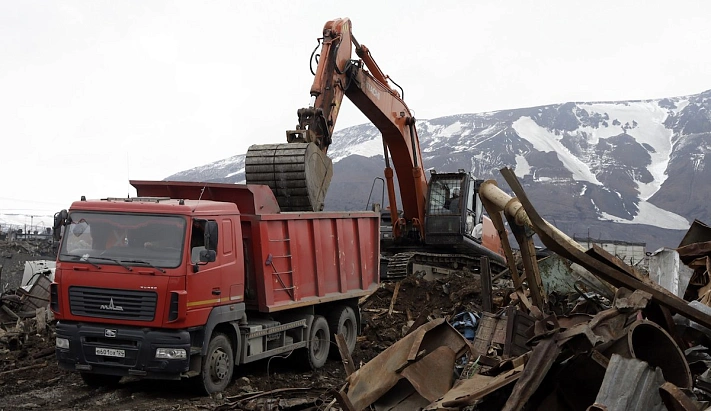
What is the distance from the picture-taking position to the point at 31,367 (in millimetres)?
11836

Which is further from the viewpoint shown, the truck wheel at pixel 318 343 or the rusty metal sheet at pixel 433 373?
the truck wheel at pixel 318 343

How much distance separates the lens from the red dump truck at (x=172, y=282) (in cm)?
981

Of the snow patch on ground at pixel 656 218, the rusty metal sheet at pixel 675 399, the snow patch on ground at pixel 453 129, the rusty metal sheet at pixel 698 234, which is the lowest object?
the snow patch on ground at pixel 656 218

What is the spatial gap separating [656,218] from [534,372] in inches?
4670

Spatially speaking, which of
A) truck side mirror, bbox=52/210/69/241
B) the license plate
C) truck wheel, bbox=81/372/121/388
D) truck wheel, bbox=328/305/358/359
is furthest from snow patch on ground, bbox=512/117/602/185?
the license plate

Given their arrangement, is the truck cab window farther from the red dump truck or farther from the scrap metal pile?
the scrap metal pile

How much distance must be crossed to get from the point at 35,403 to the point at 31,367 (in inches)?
89.0

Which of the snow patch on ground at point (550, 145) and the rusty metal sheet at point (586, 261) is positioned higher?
the snow patch on ground at point (550, 145)

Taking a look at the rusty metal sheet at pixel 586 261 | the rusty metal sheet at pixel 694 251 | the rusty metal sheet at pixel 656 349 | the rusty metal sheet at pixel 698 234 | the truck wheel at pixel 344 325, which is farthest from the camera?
the truck wheel at pixel 344 325

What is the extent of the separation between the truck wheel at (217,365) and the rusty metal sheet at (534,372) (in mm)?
5560

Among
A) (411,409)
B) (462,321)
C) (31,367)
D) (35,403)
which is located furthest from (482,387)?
(31,367)

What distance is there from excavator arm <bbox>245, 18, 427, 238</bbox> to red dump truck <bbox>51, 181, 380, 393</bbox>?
134cm

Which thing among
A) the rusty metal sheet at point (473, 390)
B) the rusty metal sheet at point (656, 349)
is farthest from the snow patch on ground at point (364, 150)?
the rusty metal sheet at point (656, 349)

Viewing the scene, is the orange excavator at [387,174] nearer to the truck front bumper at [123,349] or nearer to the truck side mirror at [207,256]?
the truck side mirror at [207,256]
